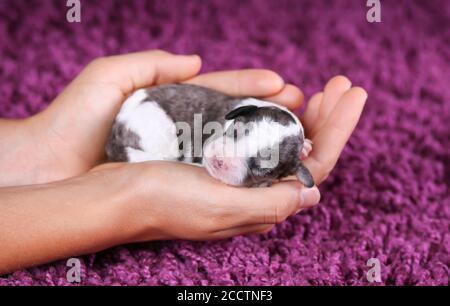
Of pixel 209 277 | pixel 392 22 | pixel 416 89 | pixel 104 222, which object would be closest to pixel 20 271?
pixel 104 222

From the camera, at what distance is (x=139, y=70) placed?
8.70ft

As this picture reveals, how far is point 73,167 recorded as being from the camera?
8.34 feet

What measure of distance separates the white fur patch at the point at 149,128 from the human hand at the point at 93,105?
142 mm

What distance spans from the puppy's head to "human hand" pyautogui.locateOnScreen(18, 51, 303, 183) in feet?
1.55

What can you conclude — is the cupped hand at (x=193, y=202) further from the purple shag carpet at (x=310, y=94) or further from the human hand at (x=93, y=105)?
the human hand at (x=93, y=105)

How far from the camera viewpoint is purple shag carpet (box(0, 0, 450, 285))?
2.14m

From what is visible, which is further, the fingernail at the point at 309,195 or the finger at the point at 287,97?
the finger at the point at 287,97

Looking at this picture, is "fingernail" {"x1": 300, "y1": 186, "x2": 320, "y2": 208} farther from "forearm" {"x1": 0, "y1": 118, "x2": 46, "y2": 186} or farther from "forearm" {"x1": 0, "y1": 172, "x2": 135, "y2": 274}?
"forearm" {"x1": 0, "y1": 118, "x2": 46, "y2": 186}

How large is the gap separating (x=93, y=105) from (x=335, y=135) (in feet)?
3.32

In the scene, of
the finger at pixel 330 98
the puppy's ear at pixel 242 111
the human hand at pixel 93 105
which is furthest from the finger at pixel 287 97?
the puppy's ear at pixel 242 111

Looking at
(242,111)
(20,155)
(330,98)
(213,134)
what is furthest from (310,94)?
(20,155)

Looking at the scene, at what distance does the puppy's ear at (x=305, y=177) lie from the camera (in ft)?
6.97
